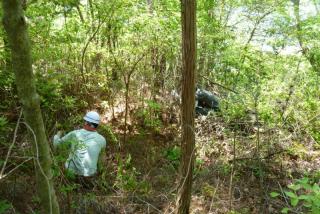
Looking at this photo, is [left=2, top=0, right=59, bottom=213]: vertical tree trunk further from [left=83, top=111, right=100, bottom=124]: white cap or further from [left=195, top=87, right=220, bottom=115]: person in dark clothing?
[left=195, top=87, right=220, bottom=115]: person in dark clothing

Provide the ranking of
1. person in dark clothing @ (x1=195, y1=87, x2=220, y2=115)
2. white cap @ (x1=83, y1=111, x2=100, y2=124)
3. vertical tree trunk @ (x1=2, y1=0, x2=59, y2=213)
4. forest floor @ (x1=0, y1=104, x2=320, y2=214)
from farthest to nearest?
1. person in dark clothing @ (x1=195, y1=87, x2=220, y2=115)
2. white cap @ (x1=83, y1=111, x2=100, y2=124)
3. forest floor @ (x1=0, y1=104, x2=320, y2=214)
4. vertical tree trunk @ (x1=2, y1=0, x2=59, y2=213)

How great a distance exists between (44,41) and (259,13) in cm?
466

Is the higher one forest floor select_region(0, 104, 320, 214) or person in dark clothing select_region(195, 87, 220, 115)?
person in dark clothing select_region(195, 87, 220, 115)

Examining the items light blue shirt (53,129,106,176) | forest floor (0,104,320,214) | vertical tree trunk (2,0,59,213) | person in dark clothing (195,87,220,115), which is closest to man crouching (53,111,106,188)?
light blue shirt (53,129,106,176)

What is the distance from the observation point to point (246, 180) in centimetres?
598

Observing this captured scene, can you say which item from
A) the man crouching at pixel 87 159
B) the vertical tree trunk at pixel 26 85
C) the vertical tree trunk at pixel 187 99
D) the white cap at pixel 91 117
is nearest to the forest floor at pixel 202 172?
the man crouching at pixel 87 159

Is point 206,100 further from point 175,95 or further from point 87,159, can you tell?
point 87,159

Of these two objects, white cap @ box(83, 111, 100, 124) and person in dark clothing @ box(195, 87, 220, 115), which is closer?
white cap @ box(83, 111, 100, 124)

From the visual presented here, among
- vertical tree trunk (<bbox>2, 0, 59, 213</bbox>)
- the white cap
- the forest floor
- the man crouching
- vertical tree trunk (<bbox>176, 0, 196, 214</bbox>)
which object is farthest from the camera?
the white cap

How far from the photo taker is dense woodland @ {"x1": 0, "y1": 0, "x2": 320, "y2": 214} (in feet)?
17.1

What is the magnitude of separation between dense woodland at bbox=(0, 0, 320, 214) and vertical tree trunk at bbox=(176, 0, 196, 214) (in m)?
0.83

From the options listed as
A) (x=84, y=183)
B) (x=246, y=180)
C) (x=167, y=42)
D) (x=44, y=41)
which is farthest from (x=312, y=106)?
(x=44, y=41)

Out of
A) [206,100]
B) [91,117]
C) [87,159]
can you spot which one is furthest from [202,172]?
[206,100]

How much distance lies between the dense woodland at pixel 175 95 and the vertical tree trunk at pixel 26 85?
2.07 meters
